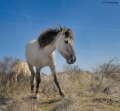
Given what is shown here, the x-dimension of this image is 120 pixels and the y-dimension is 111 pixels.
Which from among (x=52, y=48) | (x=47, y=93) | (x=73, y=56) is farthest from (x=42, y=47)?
(x=47, y=93)

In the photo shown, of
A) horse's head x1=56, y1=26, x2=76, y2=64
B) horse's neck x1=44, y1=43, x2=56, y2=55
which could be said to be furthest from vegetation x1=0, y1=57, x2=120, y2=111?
horse's neck x1=44, y1=43, x2=56, y2=55

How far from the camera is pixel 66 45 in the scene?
15.7 ft

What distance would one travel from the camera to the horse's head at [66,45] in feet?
15.2

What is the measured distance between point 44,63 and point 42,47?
597 millimetres

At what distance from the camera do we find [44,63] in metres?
5.48

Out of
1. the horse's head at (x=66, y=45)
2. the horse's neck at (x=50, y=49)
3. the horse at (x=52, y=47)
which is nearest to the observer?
the horse's head at (x=66, y=45)

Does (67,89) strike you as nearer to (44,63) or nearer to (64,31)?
(44,63)

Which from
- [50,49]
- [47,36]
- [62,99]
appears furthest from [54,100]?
[47,36]

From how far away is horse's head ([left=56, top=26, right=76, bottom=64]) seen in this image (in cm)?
463

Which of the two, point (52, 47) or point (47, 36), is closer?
point (52, 47)

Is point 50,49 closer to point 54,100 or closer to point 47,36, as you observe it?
point 47,36

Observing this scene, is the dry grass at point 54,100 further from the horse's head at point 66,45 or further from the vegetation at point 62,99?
the horse's head at point 66,45

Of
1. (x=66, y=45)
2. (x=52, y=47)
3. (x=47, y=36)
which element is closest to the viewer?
(x=66, y=45)

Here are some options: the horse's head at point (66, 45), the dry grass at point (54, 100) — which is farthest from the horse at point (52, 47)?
the dry grass at point (54, 100)
